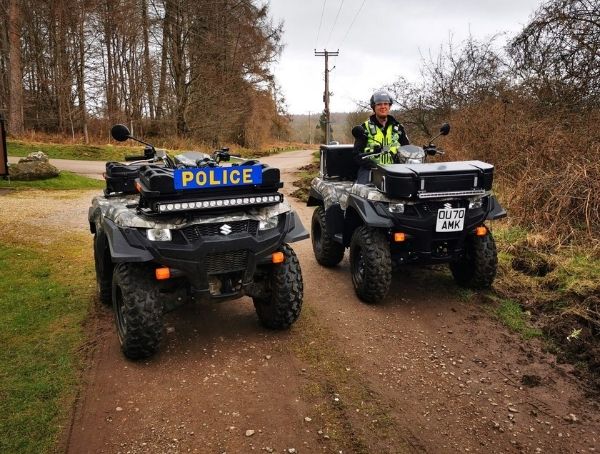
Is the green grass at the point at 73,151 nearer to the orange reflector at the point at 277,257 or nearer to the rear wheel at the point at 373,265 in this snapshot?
the rear wheel at the point at 373,265

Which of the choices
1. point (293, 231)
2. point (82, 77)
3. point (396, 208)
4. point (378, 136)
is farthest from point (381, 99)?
point (82, 77)

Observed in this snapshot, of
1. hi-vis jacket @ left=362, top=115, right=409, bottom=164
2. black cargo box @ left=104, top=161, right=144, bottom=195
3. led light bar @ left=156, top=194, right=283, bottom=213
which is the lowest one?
led light bar @ left=156, top=194, right=283, bottom=213

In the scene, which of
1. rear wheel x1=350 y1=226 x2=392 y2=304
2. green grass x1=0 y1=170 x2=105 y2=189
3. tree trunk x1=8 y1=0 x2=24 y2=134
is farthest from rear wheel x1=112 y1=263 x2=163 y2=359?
tree trunk x1=8 y1=0 x2=24 y2=134

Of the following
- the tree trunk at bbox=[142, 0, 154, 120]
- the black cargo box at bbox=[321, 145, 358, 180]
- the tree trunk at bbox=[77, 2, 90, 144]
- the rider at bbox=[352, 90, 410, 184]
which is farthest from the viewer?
the tree trunk at bbox=[142, 0, 154, 120]

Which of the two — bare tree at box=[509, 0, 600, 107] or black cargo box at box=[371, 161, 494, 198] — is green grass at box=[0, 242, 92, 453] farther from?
bare tree at box=[509, 0, 600, 107]

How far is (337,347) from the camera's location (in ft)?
13.6

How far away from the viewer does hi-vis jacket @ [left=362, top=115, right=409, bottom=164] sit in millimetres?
5680

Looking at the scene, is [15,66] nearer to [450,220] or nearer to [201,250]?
[201,250]

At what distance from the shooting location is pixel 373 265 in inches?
189

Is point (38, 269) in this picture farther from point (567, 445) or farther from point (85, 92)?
point (85, 92)

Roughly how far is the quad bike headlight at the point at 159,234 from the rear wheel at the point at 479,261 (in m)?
3.06

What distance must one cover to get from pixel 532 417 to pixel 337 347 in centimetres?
153

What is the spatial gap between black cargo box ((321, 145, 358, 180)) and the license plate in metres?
1.90

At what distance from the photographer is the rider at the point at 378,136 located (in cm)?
559
